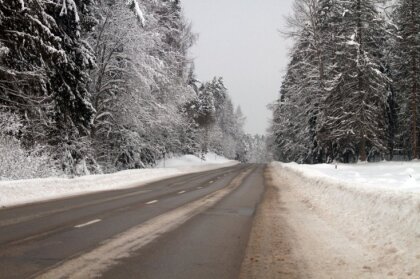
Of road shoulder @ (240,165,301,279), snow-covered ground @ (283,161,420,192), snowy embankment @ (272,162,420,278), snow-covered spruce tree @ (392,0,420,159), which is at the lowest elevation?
road shoulder @ (240,165,301,279)

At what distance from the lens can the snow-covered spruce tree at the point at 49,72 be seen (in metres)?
18.4

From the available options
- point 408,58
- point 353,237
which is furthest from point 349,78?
point 353,237

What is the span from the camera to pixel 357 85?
116ft

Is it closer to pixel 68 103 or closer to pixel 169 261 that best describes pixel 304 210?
pixel 169 261

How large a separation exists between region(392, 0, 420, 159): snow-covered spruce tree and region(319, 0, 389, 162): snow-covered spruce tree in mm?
2928

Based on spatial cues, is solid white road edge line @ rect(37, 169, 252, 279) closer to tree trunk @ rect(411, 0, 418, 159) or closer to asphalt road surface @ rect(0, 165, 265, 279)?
asphalt road surface @ rect(0, 165, 265, 279)

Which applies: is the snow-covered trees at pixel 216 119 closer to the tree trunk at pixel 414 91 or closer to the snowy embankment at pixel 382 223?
the tree trunk at pixel 414 91

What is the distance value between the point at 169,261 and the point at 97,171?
23024 mm

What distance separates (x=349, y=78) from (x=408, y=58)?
7.81m

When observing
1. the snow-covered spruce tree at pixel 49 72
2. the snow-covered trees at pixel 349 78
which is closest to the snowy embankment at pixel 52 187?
the snow-covered spruce tree at pixel 49 72

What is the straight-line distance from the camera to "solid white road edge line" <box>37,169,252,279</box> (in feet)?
19.1

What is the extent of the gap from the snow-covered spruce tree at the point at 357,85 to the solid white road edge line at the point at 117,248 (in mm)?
25375

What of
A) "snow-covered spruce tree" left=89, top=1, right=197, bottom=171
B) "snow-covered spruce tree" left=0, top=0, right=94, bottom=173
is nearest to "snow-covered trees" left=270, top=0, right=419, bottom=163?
"snow-covered spruce tree" left=89, top=1, right=197, bottom=171

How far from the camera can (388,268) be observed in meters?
6.27
